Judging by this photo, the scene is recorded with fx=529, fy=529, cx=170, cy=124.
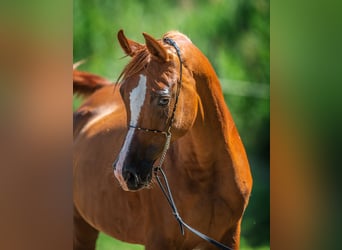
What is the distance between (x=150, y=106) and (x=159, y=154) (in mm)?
194

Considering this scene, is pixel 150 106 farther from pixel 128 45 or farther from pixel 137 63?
pixel 128 45

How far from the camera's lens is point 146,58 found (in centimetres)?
209

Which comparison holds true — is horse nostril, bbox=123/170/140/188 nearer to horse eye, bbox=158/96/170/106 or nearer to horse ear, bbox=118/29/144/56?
horse eye, bbox=158/96/170/106

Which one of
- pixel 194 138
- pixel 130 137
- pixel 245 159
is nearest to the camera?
pixel 130 137

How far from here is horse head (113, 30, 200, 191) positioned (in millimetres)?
2023

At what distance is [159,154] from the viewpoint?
2.07 m

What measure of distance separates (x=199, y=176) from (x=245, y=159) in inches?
11.8

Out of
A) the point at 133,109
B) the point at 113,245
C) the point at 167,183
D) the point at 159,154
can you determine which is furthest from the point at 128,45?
the point at 113,245

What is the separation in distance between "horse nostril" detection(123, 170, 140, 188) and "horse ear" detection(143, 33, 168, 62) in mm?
465

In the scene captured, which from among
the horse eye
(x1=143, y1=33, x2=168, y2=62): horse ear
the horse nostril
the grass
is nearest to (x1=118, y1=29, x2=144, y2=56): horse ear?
(x1=143, y1=33, x2=168, y2=62): horse ear

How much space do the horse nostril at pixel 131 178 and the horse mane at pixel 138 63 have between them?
0.38 metres

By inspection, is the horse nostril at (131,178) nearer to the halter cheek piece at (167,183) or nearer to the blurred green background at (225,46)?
the halter cheek piece at (167,183)
